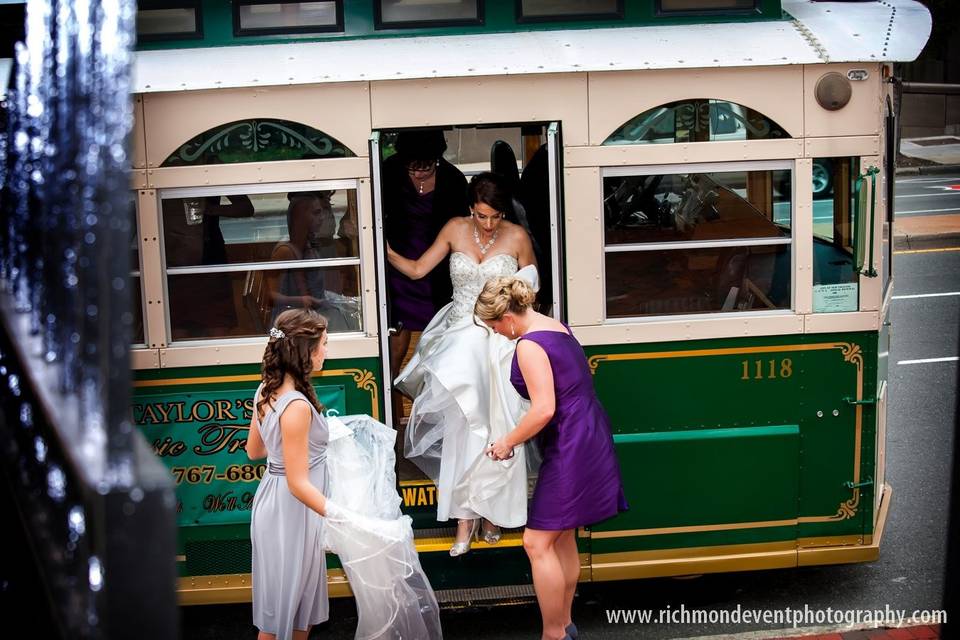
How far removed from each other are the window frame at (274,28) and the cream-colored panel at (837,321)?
2.55 m

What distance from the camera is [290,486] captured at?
433 cm

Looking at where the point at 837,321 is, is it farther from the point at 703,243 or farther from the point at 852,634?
the point at 852,634

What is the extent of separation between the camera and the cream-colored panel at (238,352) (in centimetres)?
531

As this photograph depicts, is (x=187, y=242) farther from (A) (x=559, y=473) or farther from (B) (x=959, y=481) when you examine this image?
(B) (x=959, y=481)

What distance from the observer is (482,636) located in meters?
5.71

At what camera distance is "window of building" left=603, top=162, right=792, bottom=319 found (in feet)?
17.5

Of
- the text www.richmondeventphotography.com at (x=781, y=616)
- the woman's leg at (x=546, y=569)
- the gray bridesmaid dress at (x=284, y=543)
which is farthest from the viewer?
the text www.richmondeventphotography.com at (x=781, y=616)

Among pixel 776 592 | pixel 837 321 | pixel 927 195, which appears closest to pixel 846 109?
pixel 837 321

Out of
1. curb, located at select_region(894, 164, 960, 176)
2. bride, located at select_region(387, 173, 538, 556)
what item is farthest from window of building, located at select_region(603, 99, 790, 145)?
curb, located at select_region(894, 164, 960, 176)

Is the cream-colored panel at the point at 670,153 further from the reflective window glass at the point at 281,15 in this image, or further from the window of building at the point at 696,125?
the reflective window glass at the point at 281,15

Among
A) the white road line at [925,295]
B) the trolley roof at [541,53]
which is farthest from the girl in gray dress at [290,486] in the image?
the white road line at [925,295]

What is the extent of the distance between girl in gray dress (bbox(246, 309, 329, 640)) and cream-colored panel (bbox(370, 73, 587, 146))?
1.24 meters

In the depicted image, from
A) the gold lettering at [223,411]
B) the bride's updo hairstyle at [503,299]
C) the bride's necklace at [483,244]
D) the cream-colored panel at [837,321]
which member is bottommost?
the gold lettering at [223,411]

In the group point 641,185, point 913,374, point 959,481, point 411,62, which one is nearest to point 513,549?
point 641,185
